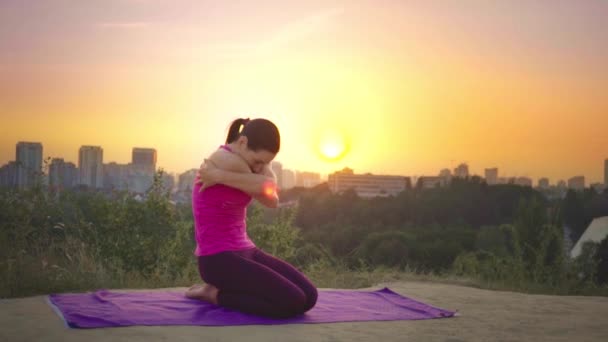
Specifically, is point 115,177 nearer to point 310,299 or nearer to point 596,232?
point 310,299

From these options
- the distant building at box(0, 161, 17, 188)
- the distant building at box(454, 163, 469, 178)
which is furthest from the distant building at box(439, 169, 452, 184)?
the distant building at box(0, 161, 17, 188)

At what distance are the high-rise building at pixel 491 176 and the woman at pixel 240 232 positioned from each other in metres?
42.1

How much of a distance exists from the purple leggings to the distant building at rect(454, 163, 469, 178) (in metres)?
42.6

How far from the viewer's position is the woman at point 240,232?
3.70 m

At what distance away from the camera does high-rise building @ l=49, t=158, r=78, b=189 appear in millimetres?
6598

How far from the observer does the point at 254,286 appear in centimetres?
374

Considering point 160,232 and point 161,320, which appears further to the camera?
point 160,232

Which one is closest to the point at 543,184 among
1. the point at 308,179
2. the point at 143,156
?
the point at 308,179

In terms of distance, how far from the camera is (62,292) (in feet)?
14.9

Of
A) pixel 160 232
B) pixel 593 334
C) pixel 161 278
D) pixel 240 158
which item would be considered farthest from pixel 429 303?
pixel 160 232

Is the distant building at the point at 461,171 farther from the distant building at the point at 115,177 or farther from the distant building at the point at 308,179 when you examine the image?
the distant building at the point at 115,177

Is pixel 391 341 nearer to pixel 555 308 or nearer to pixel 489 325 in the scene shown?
pixel 489 325

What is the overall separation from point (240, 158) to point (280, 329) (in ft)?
3.45

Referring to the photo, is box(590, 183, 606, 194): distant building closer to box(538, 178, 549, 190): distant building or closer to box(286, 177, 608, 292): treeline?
box(286, 177, 608, 292): treeline
